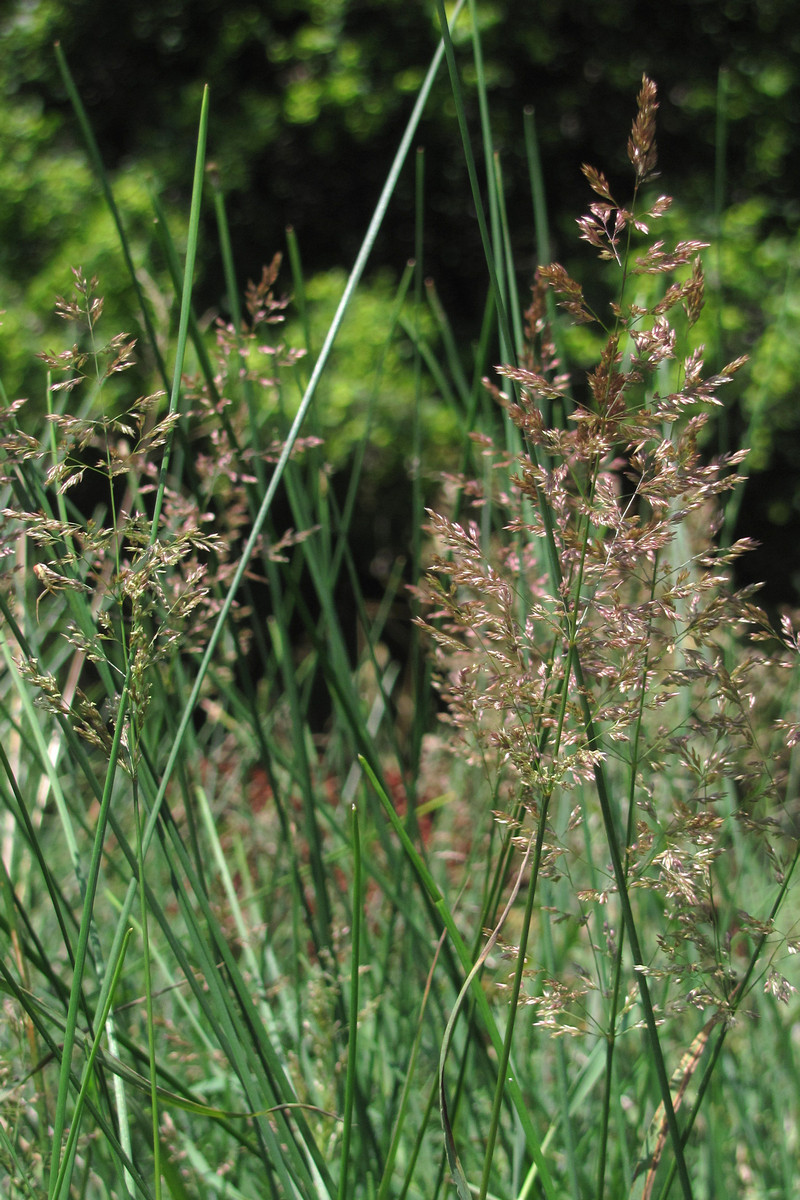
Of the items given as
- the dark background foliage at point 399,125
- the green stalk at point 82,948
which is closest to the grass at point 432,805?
the green stalk at point 82,948

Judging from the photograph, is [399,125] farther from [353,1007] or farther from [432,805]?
[353,1007]

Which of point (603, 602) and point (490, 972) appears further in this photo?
point (490, 972)

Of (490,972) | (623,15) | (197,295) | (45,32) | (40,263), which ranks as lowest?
(490,972)

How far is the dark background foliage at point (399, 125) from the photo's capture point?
10.9 feet

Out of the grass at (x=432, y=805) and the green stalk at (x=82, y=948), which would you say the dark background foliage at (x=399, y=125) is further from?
the green stalk at (x=82, y=948)

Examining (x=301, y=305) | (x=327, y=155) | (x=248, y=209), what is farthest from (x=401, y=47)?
(x=301, y=305)

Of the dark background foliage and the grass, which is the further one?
the dark background foliage

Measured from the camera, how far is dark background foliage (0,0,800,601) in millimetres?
3318

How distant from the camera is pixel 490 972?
96 centimetres

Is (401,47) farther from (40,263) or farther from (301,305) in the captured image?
(301,305)

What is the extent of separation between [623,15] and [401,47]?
2.65 feet

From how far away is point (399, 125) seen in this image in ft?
11.7

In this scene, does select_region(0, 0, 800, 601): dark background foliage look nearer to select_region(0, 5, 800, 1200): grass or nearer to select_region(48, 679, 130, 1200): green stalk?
select_region(0, 5, 800, 1200): grass

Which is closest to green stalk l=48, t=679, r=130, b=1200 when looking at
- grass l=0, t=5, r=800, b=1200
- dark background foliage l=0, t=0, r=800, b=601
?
grass l=0, t=5, r=800, b=1200
